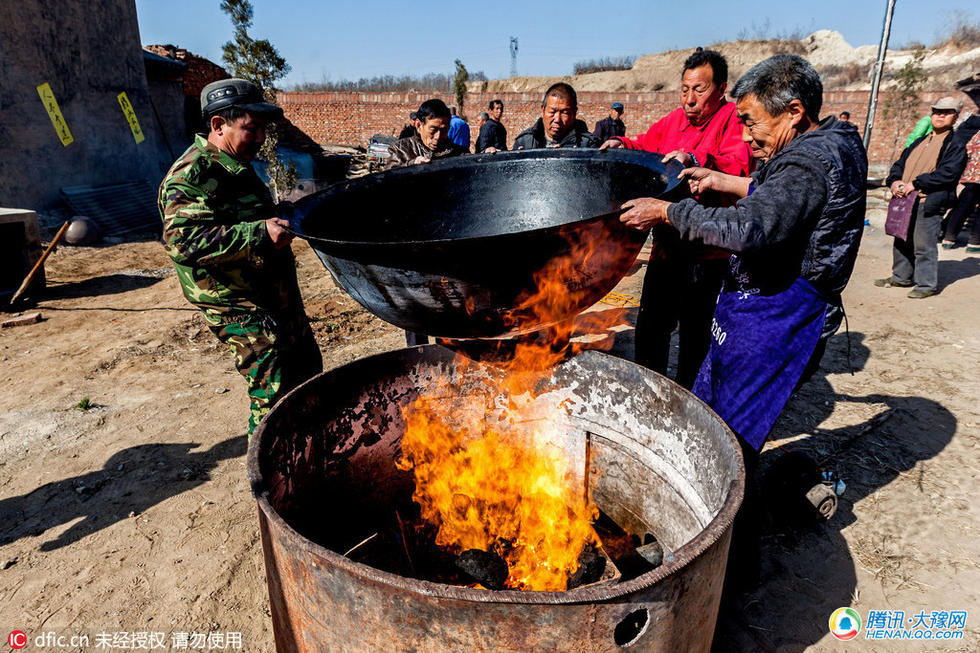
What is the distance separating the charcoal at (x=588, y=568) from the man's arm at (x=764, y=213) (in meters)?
1.45

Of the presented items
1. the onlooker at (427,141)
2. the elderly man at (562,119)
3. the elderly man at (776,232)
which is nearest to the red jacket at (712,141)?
the elderly man at (776,232)

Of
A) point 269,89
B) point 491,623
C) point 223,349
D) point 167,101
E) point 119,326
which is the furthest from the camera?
point 167,101

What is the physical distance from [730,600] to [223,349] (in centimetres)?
487

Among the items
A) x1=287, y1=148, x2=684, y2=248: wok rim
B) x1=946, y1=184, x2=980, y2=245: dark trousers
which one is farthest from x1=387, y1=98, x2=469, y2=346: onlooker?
x1=946, y1=184, x2=980, y2=245: dark trousers

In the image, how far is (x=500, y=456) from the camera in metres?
2.97

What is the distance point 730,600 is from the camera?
8.61 ft

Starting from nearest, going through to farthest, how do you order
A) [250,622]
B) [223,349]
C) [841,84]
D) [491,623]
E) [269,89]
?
[491,623], [250,622], [223,349], [269,89], [841,84]

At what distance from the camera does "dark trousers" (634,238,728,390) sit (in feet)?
11.4

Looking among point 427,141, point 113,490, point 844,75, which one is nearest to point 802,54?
point 844,75

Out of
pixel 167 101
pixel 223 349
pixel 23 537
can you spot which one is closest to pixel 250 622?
pixel 23 537

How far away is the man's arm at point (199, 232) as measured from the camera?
2.60 metres

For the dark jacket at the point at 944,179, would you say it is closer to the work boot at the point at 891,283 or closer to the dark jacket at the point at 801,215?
the work boot at the point at 891,283

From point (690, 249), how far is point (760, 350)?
962 mm

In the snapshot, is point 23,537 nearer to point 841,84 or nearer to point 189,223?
point 189,223
